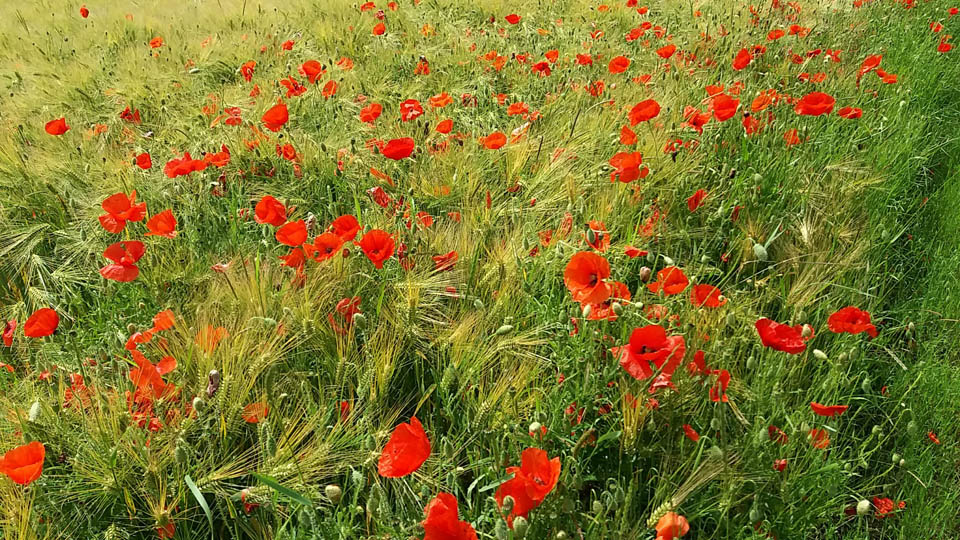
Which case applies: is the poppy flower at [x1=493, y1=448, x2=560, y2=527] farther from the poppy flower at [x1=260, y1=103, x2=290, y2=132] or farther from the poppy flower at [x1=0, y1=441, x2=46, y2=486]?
the poppy flower at [x1=260, y1=103, x2=290, y2=132]

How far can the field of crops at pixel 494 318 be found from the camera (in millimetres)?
1164

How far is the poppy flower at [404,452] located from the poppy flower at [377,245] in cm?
58

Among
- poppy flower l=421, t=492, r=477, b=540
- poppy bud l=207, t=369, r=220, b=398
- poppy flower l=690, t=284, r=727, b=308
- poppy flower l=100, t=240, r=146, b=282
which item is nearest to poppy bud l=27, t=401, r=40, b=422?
poppy bud l=207, t=369, r=220, b=398

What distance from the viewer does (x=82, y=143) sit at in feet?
9.04

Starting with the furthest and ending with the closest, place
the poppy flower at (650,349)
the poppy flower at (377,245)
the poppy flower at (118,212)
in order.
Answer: the poppy flower at (118,212)
the poppy flower at (377,245)
the poppy flower at (650,349)

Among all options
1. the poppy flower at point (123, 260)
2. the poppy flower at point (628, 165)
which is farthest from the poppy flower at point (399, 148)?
the poppy flower at point (123, 260)

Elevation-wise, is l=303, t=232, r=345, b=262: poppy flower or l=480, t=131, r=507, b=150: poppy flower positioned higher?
l=480, t=131, r=507, b=150: poppy flower

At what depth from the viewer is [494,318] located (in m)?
1.57

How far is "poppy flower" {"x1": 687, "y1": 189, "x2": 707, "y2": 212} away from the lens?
194 cm

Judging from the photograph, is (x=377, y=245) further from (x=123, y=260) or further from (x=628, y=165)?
(x=628, y=165)

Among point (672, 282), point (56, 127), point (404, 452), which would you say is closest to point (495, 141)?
point (672, 282)

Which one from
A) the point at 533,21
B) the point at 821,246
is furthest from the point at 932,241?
the point at 533,21

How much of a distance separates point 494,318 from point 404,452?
2.17 feet

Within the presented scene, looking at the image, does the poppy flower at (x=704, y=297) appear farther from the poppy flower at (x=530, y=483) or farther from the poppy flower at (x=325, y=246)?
the poppy flower at (x=325, y=246)
